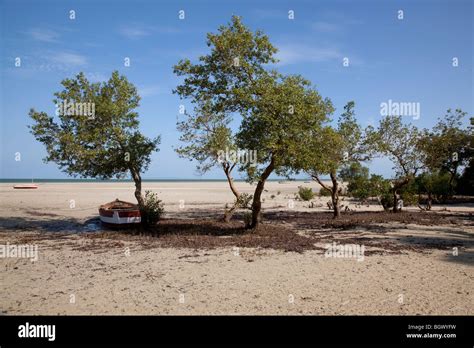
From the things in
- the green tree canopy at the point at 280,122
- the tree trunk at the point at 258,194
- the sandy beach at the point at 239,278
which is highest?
the green tree canopy at the point at 280,122

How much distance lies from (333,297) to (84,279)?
26.7ft

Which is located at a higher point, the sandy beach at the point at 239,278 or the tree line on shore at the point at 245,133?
the tree line on shore at the point at 245,133

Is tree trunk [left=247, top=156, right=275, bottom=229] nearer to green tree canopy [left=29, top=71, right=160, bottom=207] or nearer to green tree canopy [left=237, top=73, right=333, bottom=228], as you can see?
green tree canopy [left=237, top=73, right=333, bottom=228]

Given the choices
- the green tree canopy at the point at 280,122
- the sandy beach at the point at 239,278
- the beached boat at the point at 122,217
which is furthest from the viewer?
the beached boat at the point at 122,217

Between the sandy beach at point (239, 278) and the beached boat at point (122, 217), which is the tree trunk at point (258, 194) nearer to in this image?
the sandy beach at point (239, 278)

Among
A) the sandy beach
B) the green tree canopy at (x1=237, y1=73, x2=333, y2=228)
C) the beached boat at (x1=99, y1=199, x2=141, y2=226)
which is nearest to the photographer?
the sandy beach

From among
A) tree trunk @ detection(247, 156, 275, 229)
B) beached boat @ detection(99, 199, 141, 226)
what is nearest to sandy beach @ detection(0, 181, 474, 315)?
beached boat @ detection(99, 199, 141, 226)

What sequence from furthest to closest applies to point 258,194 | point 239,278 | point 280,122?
point 258,194 → point 280,122 → point 239,278

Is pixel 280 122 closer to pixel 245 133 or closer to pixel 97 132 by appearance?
pixel 245 133

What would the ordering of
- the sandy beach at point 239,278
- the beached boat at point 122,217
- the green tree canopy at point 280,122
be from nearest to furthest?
the sandy beach at point 239,278
the green tree canopy at point 280,122
the beached boat at point 122,217

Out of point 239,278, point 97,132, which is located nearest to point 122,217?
point 97,132

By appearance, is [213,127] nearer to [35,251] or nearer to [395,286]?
[35,251]

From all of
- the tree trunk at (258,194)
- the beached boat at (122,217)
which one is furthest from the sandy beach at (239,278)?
the tree trunk at (258,194)
